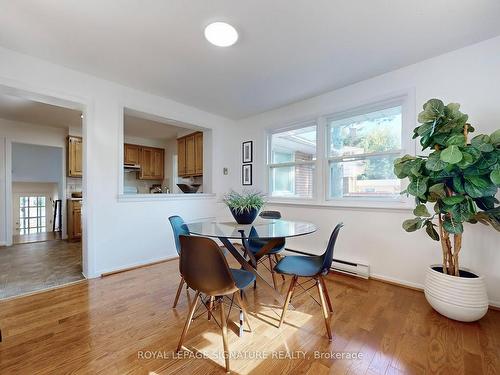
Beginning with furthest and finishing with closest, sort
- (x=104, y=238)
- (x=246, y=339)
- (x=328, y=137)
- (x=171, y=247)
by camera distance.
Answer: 1. (x=171, y=247)
2. (x=328, y=137)
3. (x=104, y=238)
4. (x=246, y=339)

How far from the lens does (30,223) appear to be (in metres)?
6.29

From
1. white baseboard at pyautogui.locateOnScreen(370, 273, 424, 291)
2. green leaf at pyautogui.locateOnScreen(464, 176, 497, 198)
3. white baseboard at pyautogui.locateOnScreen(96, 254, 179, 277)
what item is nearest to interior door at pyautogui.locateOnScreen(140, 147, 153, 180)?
white baseboard at pyautogui.locateOnScreen(96, 254, 179, 277)

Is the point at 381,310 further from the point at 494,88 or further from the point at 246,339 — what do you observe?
the point at 494,88

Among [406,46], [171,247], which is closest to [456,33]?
[406,46]

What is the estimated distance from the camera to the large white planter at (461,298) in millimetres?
1760

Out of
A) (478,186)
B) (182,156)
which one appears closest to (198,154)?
(182,156)

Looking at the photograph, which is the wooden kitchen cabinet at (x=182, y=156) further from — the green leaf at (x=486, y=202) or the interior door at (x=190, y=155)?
the green leaf at (x=486, y=202)

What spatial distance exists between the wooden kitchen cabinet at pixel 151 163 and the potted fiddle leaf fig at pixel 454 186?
18.0ft

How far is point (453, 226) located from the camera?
175cm

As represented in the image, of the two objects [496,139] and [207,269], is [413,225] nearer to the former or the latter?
[496,139]

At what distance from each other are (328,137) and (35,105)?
4.50 meters

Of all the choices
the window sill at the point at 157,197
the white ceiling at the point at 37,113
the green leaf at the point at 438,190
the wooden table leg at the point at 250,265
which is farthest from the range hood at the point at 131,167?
the green leaf at the point at 438,190

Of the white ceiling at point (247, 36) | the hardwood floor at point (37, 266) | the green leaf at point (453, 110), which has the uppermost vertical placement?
the white ceiling at point (247, 36)

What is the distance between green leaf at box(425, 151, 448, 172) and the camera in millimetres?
1698
